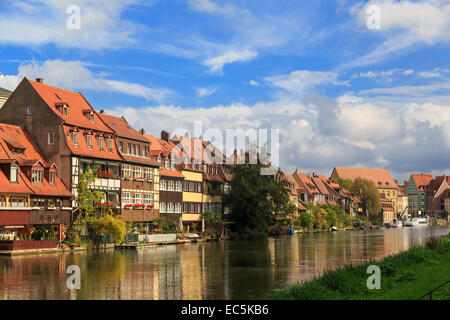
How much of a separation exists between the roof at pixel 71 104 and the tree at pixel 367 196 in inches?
4283

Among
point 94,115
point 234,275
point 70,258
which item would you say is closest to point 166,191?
point 94,115

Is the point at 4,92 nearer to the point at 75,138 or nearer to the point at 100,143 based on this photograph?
the point at 100,143

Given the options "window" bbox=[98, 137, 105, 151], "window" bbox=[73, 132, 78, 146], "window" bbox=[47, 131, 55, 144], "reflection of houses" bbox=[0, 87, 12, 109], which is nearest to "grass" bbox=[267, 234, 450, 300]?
"window" bbox=[73, 132, 78, 146]

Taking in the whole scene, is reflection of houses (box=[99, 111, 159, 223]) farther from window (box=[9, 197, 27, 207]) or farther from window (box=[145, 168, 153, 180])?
Answer: window (box=[9, 197, 27, 207])

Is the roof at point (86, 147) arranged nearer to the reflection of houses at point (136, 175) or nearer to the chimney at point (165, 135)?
the reflection of houses at point (136, 175)

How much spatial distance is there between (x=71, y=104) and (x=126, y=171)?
8.53 metres

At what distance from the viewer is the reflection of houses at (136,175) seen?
204ft

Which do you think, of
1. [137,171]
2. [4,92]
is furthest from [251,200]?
[4,92]

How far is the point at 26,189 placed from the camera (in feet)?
159

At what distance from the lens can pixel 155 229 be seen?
65.2m

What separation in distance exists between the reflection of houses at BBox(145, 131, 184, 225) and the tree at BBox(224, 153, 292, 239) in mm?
10028

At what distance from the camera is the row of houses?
162 ft

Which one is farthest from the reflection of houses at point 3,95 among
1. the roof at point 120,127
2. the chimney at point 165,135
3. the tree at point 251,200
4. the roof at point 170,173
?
the tree at point 251,200
